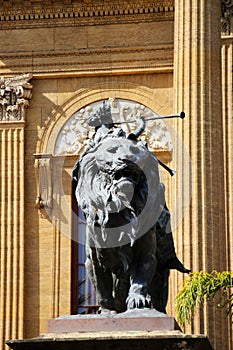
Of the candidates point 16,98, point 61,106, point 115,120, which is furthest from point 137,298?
point 16,98

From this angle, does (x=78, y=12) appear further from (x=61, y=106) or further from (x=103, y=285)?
(x=103, y=285)

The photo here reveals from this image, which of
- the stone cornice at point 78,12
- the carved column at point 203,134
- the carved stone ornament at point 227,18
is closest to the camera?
the carved column at point 203,134

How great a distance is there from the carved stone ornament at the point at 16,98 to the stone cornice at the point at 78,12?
4.86 ft

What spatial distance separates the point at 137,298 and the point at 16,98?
16.3m

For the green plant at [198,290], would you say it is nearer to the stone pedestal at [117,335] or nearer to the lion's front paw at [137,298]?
the lion's front paw at [137,298]

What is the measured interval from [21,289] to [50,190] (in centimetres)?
223

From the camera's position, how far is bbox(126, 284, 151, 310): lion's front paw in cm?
1327

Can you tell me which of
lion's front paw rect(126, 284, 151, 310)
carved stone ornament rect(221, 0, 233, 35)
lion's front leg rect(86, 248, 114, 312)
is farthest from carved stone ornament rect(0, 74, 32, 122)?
lion's front paw rect(126, 284, 151, 310)

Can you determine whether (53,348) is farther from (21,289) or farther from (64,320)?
(21,289)

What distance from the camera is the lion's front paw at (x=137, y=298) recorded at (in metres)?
13.3

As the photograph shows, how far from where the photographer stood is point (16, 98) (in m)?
29.2

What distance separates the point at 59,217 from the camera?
93.2 ft

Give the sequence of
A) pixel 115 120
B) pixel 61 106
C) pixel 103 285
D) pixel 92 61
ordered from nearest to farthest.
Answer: pixel 103 285, pixel 115 120, pixel 61 106, pixel 92 61

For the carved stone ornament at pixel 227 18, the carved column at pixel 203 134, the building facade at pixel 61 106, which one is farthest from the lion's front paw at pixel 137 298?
the carved stone ornament at pixel 227 18
